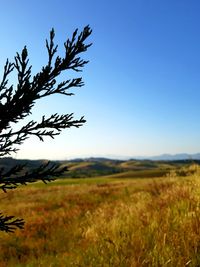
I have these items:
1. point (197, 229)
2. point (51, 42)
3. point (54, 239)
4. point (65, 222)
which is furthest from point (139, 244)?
point (65, 222)

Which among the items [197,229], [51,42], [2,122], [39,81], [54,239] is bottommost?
[54,239]

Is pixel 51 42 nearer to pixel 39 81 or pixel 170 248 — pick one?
pixel 39 81

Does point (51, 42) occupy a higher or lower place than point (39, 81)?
higher

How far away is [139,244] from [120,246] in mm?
336

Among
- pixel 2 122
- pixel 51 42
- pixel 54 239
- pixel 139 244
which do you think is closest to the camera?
pixel 2 122

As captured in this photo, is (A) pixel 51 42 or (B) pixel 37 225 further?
(B) pixel 37 225

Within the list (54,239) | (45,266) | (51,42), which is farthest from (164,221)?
(51,42)

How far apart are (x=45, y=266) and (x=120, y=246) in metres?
1.62

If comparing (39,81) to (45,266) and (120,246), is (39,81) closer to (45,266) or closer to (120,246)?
(120,246)

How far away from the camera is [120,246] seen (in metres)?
6.98

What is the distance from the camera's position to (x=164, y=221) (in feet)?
26.1

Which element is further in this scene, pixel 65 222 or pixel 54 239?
pixel 65 222

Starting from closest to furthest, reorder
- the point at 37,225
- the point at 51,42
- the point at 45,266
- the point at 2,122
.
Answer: the point at 2,122
the point at 51,42
the point at 45,266
the point at 37,225

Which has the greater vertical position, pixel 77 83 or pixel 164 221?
pixel 77 83
